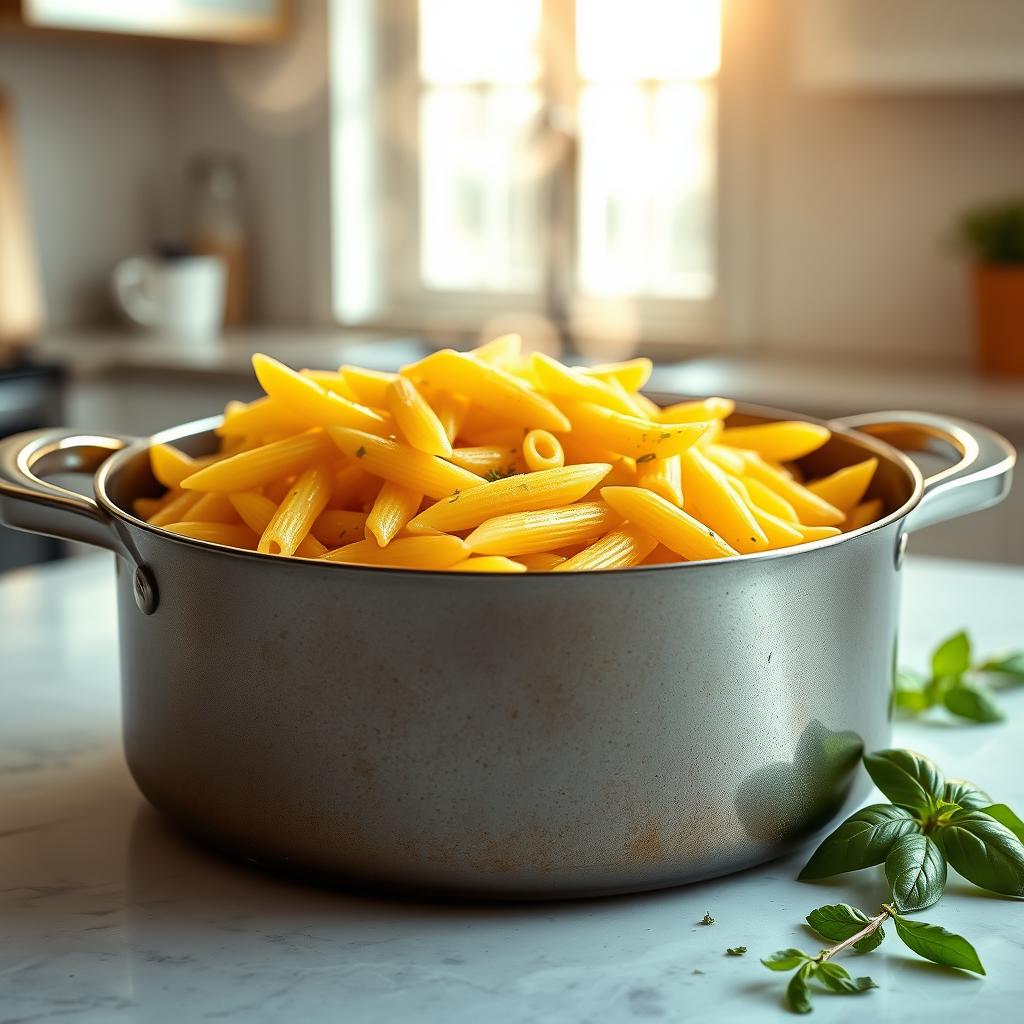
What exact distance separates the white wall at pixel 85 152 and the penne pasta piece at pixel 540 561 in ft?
8.87

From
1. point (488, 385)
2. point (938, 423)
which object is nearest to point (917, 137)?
point (938, 423)

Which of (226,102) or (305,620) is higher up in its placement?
(226,102)

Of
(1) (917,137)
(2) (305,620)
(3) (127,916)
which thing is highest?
(1) (917,137)

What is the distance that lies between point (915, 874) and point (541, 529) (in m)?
0.23

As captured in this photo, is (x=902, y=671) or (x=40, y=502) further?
(x=902, y=671)

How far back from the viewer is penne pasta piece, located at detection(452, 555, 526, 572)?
59 cm

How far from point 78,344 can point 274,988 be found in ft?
8.13

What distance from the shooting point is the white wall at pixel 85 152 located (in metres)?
3.03

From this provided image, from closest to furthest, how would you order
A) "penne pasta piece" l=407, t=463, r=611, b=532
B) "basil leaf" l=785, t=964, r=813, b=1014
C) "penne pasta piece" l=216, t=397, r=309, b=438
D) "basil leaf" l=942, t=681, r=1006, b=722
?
"basil leaf" l=785, t=964, r=813, b=1014 → "penne pasta piece" l=407, t=463, r=611, b=532 → "penne pasta piece" l=216, t=397, r=309, b=438 → "basil leaf" l=942, t=681, r=1006, b=722

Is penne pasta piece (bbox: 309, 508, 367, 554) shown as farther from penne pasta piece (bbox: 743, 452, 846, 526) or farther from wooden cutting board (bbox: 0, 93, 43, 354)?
wooden cutting board (bbox: 0, 93, 43, 354)

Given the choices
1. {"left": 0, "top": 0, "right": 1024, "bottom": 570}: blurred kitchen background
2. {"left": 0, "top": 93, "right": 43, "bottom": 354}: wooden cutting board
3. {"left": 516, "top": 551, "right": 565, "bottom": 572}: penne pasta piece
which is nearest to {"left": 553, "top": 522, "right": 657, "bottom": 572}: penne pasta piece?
{"left": 516, "top": 551, "right": 565, "bottom": 572}: penne pasta piece

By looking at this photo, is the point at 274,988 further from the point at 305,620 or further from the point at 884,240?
the point at 884,240

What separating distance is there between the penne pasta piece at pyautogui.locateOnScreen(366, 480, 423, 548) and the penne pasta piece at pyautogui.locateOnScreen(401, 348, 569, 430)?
8 centimetres

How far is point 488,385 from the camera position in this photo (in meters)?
0.73
